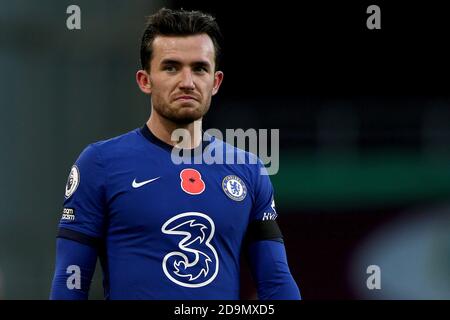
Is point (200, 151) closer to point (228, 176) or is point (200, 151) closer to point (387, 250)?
point (228, 176)

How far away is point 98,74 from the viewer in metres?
10.9

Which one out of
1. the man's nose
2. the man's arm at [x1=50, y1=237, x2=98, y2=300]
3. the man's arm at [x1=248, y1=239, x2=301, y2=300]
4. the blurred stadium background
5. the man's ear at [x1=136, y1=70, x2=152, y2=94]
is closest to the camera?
the man's arm at [x1=50, y1=237, x2=98, y2=300]

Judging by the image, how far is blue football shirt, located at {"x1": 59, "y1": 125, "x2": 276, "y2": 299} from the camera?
477 cm

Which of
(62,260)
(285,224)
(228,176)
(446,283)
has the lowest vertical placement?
(446,283)

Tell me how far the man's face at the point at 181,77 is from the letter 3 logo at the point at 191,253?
0.55 m

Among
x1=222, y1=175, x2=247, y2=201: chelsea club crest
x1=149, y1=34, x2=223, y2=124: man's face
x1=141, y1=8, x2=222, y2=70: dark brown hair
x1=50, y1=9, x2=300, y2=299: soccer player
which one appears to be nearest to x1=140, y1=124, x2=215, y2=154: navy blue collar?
x1=50, y1=9, x2=300, y2=299: soccer player

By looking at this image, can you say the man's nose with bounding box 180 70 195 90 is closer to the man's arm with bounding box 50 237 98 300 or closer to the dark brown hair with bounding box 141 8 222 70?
the dark brown hair with bounding box 141 8 222 70

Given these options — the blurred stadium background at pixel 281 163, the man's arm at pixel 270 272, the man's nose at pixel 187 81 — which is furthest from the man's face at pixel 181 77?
the blurred stadium background at pixel 281 163

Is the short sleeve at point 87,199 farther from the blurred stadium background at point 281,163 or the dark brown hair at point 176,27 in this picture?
the blurred stadium background at point 281,163

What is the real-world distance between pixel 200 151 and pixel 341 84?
734 cm

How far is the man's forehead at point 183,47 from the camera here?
5.02m

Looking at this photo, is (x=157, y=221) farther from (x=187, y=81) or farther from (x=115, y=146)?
(x=187, y=81)

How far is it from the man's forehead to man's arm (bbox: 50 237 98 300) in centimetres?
109
